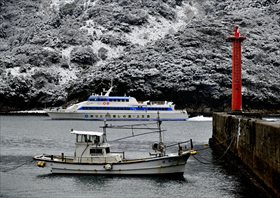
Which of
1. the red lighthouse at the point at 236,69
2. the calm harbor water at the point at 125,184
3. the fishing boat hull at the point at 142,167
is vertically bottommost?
the calm harbor water at the point at 125,184

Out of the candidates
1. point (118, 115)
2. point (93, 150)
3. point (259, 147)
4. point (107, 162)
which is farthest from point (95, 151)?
point (118, 115)

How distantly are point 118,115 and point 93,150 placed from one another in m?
92.2

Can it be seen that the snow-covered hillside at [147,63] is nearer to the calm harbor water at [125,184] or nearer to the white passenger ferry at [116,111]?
the white passenger ferry at [116,111]

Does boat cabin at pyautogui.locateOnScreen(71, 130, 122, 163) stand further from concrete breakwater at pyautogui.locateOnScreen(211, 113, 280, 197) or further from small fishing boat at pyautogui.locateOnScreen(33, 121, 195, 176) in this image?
concrete breakwater at pyautogui.locateOnScreen(211, 113, 280, 197)

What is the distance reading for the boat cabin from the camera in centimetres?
3672

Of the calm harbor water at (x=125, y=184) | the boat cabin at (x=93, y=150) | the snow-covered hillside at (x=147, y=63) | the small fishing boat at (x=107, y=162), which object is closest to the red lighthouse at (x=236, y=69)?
the calm harbor water at (x=125, y=184)

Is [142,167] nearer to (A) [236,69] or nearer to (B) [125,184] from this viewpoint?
(B) [125,184]

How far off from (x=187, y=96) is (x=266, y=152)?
427 ft

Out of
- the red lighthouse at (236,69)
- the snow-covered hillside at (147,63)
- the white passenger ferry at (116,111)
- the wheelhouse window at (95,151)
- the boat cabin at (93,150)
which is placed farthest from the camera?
the snow-covered hillside at (147,63)

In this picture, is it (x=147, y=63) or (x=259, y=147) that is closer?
(x=259, y=147)

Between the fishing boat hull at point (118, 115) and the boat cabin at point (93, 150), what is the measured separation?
295 feet

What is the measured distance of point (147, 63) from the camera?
163m

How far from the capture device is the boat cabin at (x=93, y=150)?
36719 millimetres

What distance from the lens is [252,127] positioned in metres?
31.0
